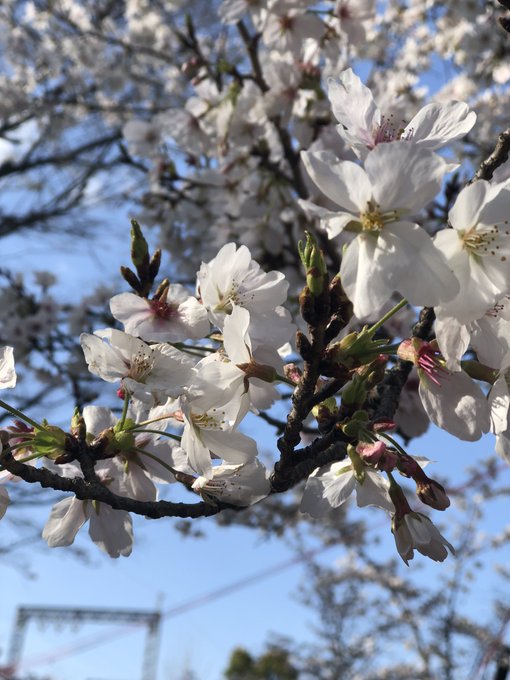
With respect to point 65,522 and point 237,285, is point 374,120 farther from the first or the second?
point 65,522

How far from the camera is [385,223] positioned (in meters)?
0.81

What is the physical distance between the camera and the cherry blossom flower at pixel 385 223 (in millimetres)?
754

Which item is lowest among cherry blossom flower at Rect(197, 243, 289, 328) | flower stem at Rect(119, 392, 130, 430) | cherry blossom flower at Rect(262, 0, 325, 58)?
flower stem at Rect(119, 392, 130, 430)

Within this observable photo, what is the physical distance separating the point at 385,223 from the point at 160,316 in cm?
38

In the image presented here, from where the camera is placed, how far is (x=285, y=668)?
16.7 metres

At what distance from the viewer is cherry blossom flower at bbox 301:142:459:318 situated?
0.75m

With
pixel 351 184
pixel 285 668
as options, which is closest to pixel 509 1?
pixel 351 184

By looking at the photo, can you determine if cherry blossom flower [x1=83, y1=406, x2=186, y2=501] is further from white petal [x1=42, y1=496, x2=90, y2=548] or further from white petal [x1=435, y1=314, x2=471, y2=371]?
white petal [x1=435, y1=314, x2=471, y2=371]

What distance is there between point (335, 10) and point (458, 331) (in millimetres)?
2344

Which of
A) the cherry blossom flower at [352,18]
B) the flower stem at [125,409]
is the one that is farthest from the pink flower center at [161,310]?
the cherry blossom flower at [352,18]

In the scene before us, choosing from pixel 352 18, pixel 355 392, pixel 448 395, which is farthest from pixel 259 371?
pixel 352 18

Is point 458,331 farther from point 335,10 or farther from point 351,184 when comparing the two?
point 335,10

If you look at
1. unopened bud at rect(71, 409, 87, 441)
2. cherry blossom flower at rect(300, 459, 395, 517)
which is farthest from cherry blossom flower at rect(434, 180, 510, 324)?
unopened bud at rect(71, 409, 87, 441)

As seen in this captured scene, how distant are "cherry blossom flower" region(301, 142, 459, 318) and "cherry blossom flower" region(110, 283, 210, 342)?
0.28m
